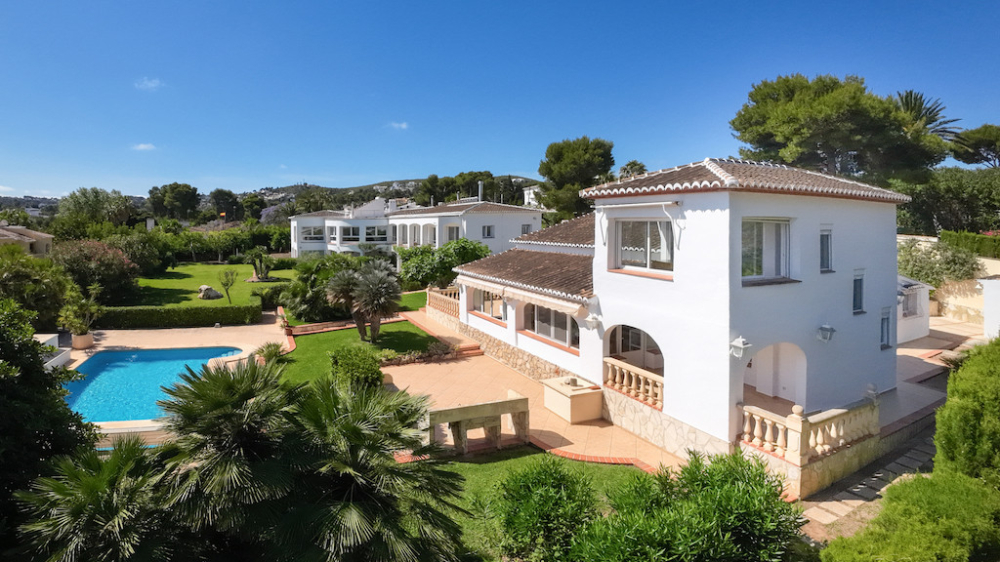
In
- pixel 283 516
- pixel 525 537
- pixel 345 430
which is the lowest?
pixel 525 537

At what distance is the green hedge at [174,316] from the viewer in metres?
39.1

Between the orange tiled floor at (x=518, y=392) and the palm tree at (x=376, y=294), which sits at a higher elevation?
the palm tree at (x=376, y=294)

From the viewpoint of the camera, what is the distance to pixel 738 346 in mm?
14375

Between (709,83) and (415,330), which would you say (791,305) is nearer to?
(709,83)

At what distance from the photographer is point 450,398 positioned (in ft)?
72.7

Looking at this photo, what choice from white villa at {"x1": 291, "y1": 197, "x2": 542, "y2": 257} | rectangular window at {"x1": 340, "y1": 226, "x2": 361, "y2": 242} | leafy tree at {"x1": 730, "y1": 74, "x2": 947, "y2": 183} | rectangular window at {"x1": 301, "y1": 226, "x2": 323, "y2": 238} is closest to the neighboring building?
white villa at {"x1": 291, "y1": 197, "x2": 542, "y2": 257}

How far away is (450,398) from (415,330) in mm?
13733

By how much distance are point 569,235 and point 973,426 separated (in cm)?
2145

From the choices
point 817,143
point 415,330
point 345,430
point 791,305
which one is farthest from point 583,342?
point 817,143

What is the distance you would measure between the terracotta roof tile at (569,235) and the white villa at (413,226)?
2026 cm

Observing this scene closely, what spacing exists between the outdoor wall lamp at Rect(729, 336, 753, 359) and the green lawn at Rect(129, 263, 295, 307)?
4248 cm

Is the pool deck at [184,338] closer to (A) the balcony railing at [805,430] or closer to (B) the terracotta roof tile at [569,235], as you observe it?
(B) the terracotta roof tile at [569,235]

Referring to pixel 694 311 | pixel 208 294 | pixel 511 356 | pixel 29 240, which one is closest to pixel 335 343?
pixel 511 356

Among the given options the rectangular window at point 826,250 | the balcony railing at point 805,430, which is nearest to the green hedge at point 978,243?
the rectangular window at point 826,250
